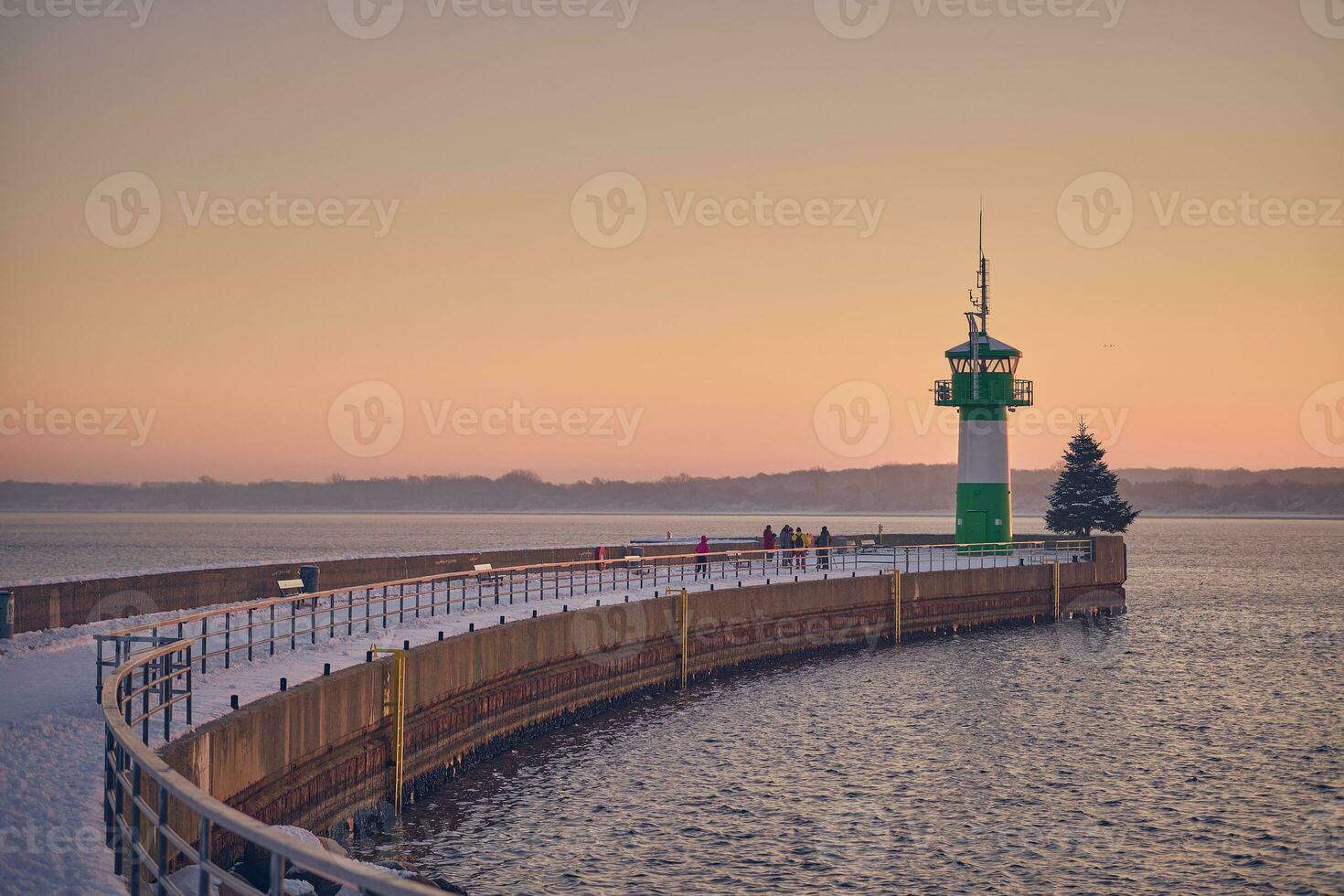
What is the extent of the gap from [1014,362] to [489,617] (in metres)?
36.8

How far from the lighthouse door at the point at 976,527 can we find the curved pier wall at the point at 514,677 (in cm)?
372

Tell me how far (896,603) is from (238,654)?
3084cm

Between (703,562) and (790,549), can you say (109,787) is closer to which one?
(703,562)

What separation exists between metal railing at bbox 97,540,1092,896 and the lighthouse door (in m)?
0.87

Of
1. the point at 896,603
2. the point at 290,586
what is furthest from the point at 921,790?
the point at 896,603

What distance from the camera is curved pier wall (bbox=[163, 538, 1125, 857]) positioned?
1694 cm

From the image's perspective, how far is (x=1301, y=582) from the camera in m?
105

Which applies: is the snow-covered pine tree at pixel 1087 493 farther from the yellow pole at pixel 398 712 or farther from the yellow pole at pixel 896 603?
the yellow pole at pixel 398 712

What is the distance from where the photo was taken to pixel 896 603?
161 ft

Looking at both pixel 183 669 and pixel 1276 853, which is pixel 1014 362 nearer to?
pixel 1276 853

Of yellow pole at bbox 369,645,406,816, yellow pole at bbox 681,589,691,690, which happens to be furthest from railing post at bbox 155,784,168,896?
yellow pole at bbox 681,589,691,690

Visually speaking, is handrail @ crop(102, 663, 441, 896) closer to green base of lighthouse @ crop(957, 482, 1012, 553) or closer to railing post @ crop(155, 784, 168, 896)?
railing post @ crop(155, 784, 168, 896)

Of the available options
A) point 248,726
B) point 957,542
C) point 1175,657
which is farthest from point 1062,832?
point 957,542

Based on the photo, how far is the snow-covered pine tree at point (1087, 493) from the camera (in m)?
83.8
